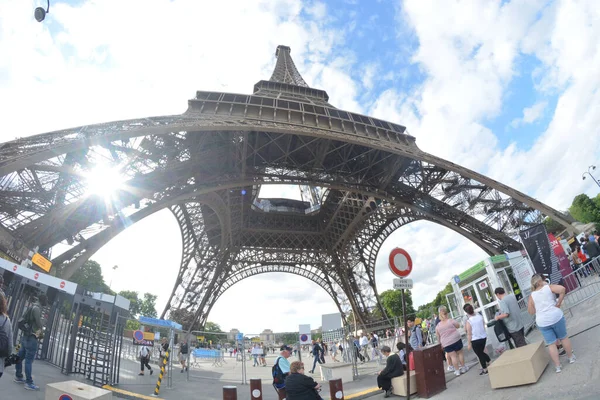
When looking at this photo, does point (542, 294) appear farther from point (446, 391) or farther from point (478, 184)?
point (478, 184)

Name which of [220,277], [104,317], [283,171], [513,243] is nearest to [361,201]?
[283,171]

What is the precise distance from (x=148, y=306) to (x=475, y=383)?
284 feet

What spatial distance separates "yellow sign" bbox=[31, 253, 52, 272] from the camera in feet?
38.1

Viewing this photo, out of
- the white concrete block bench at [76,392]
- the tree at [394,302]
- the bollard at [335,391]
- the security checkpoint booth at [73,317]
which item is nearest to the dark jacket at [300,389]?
the bollard at [335,391]

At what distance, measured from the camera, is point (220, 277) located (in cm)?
3531

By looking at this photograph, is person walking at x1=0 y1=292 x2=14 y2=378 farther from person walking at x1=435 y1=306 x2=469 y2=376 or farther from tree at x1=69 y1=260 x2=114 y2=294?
tree at x1=69 y1=260 x2=114 y2=294

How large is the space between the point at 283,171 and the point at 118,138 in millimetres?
10712

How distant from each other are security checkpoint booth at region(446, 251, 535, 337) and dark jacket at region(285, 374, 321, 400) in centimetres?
838

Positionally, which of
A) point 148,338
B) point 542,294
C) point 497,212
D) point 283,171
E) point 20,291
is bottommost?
point 542,294

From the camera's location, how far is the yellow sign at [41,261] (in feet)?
38.1

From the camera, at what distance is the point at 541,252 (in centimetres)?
1177

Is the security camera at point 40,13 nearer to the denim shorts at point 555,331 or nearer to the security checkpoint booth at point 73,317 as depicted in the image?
the security checkpoint booth at point 73,317

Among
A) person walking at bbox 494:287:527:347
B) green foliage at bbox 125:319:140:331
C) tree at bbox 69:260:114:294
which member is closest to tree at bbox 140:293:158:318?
tree at bbox 69:260:114:294

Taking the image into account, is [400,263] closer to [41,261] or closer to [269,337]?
[41,261]
